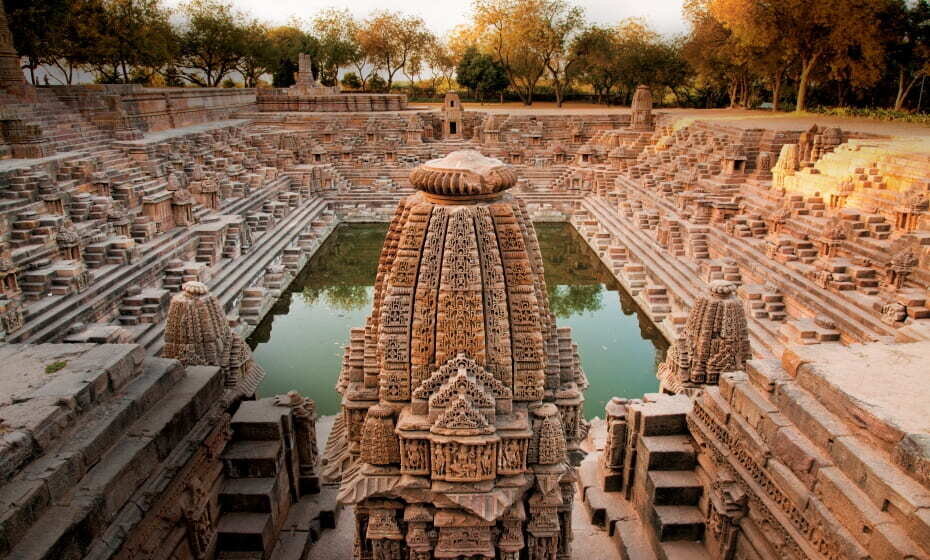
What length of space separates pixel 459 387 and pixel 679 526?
3017mm

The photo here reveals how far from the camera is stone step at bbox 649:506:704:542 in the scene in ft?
19.2

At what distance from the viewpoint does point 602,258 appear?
2052 cm

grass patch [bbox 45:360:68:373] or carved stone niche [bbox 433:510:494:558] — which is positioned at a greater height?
grass patch [bbox 45:360:68:373]

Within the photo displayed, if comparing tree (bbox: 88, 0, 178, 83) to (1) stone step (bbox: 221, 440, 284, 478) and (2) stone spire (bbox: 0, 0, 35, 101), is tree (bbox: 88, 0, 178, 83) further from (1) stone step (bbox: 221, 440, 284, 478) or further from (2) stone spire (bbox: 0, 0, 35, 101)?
(1) stone step (bbox: 221, 440, 284, 478)

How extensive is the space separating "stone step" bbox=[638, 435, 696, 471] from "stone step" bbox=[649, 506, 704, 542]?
1.53 feet

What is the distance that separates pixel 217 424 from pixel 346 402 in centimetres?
177

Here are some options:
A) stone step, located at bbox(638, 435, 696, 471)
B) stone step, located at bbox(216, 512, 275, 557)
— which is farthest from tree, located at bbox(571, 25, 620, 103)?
stone step, located at bbox(216, 512, 275, 557)

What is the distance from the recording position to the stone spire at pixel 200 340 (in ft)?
23.5

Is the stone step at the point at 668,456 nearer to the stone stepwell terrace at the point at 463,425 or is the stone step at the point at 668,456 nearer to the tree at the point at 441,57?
the stone stepwell terrace at the point at 463,425

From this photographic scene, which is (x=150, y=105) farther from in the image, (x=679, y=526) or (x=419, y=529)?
(x=679, y=526)

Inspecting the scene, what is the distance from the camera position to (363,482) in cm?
473

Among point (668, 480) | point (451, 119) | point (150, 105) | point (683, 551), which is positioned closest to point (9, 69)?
point (150, 105)

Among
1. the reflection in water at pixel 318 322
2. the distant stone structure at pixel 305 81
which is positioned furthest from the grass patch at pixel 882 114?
the distant stone structure at pixel 305 81

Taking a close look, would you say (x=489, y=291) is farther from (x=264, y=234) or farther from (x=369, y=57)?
(x=369, y=57)
